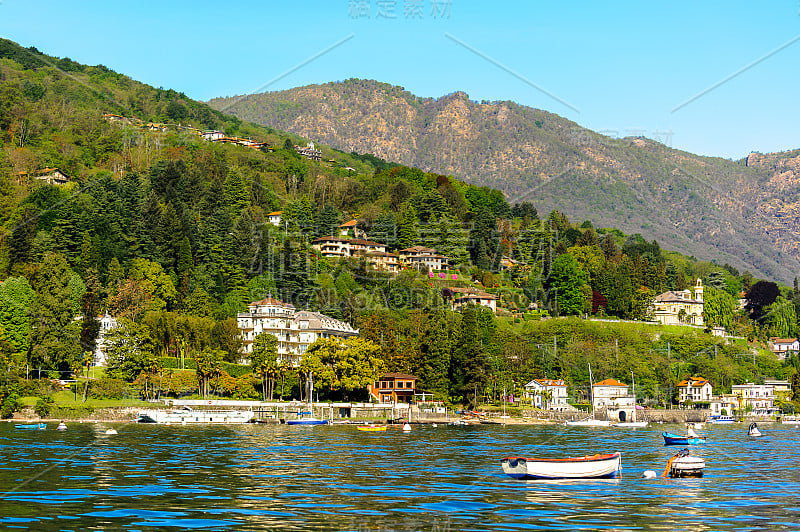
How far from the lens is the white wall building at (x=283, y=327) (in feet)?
348

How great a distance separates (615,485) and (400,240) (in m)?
119

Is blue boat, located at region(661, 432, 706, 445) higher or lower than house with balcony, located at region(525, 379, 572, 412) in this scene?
lower

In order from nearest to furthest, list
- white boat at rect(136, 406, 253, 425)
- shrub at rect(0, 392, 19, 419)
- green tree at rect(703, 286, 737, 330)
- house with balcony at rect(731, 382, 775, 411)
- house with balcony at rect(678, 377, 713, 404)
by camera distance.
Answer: shrub at rect(0, 392, 19, 419) < white boat at rect(136, 406, 253, 425) < house with balcony at rect(678, 377, 713, 404) < house with balcony at rect(731, 382, 775, 411) < green tree at rect(703, 286, 737, 330)

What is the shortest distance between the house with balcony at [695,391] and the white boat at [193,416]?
237 feet

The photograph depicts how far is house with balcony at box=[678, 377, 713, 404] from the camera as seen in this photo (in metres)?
124

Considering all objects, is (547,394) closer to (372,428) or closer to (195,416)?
(372,428)

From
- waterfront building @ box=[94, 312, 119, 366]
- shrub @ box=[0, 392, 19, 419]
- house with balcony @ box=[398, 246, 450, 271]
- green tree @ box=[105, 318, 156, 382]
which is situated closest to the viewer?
shrub @ box=[0, 392, 19, 419]

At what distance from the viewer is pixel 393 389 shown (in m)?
96.4

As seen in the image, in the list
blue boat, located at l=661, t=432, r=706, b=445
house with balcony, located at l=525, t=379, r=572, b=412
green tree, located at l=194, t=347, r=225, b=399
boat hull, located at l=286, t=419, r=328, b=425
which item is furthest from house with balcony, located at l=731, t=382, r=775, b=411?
green tree, located at l=194, t=347, r=225, b=399

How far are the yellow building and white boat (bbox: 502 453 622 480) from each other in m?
115

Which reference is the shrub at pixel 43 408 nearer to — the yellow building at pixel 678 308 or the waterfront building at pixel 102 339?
the waterfront building at pixel 102 339

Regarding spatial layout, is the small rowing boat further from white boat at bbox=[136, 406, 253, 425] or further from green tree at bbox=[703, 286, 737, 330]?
green tree at bbox=[703, 286, 737, 330]

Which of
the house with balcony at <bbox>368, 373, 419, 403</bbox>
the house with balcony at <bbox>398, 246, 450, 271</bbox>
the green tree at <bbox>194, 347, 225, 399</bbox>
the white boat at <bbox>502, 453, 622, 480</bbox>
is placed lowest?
the white boat at <bbox>502, 453, 622, 480</bbox>

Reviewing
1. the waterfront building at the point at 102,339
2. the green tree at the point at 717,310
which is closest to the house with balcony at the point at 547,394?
the waterfront building at the point at 102,339
